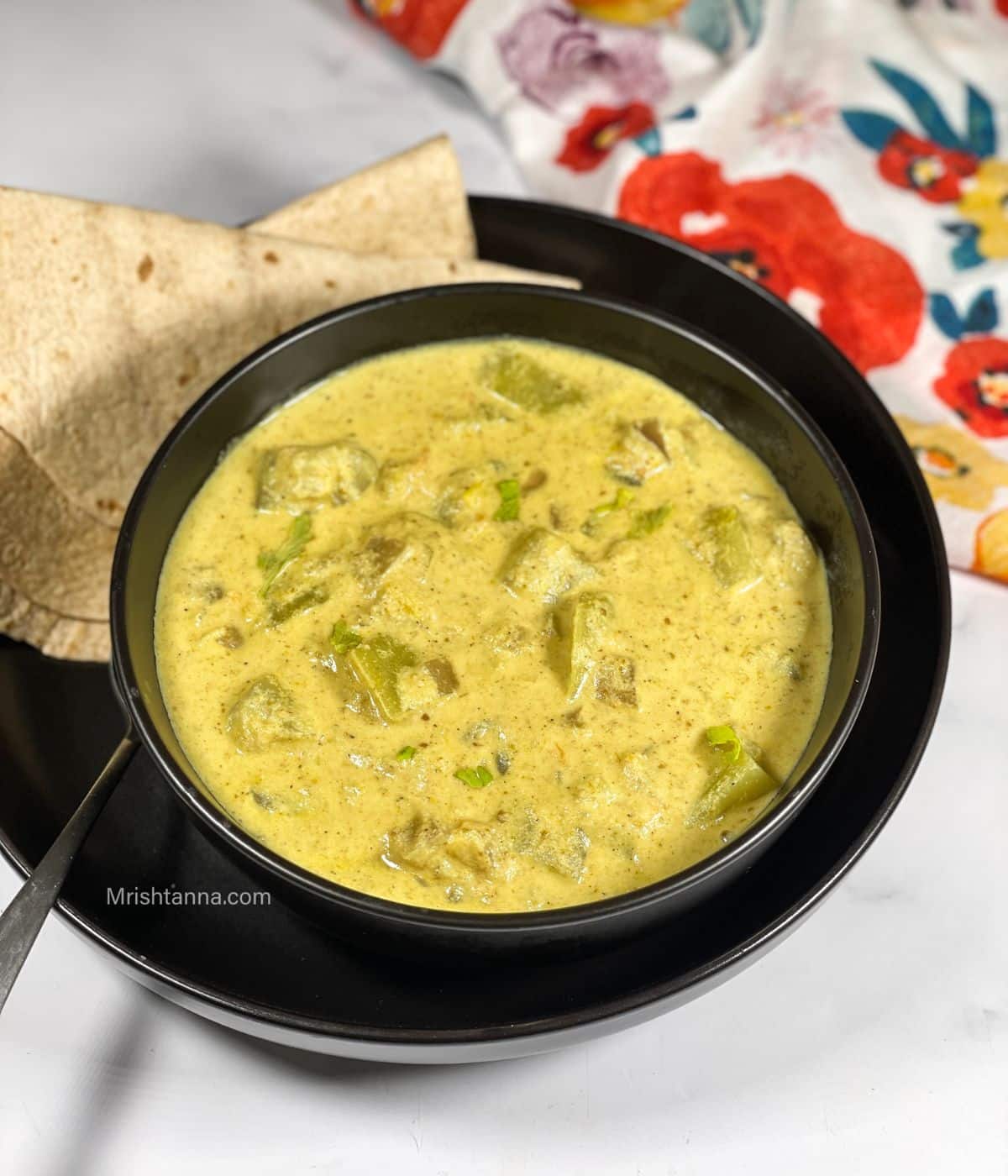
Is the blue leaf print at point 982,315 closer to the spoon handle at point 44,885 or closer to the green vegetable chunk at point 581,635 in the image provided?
the green vegetable chunk at point 581,635

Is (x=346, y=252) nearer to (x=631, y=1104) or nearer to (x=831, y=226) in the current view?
(x=831, y=226)

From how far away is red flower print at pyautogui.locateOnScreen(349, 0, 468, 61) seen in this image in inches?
217

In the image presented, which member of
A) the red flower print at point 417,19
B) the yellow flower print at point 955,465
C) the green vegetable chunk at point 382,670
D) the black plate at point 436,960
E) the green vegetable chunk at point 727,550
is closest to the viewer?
the black plate at point 436,960

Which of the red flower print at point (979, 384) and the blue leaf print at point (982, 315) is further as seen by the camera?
the blue leaf print at point (982, 315)

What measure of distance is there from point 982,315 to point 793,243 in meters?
0.68

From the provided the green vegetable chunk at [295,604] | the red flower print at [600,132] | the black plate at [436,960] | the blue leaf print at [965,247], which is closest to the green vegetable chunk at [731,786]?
the black plate at [436,960]

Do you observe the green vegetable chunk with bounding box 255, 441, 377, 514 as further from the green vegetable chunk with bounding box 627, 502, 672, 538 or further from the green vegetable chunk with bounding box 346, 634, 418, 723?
the green vegetable chunk with bounding box 627, 502, 672, 538

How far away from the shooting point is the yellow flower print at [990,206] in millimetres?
5172

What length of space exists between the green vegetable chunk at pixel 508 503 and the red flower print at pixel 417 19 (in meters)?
2.44

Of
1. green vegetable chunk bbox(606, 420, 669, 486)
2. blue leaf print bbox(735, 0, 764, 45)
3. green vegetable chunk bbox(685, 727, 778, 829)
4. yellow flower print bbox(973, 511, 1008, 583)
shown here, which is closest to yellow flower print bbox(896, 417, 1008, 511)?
yellow flower print bbox(973, 511, 1008, 583)

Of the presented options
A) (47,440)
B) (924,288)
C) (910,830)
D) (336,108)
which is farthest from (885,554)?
(336,108)

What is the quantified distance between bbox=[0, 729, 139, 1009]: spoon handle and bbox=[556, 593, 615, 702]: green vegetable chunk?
3.47ft

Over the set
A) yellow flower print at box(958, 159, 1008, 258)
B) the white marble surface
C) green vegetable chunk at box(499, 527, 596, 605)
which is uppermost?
yellow flower print at box(958, 159, 1008, 258)

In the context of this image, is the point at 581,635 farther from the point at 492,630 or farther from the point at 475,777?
the point at 475,777
